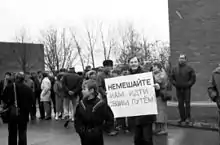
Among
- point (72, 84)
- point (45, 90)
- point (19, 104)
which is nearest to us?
point (19, 104)

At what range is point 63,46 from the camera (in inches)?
2221

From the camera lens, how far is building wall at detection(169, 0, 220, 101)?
44.4 feet

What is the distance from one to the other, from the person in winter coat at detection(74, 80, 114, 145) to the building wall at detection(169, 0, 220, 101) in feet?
31.8

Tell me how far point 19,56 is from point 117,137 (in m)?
44.9

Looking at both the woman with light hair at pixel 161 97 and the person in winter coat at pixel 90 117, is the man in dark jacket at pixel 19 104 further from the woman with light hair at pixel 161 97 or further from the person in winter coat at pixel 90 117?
the woman with light hair at pixel 161 97

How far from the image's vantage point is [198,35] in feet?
45.2

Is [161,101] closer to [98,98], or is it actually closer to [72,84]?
[98,98]

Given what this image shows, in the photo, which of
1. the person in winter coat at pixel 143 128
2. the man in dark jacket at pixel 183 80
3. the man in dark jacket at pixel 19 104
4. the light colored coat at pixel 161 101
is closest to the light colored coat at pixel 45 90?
the man in dark jacket at pixel 183 80

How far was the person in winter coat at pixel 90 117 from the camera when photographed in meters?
4.88

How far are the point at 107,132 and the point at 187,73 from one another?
Answer: 8.87ft

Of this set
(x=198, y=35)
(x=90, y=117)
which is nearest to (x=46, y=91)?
(x=198, y=35)

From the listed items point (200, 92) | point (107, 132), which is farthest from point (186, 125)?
point (200, 92)

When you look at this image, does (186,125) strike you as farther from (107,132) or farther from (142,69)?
(142,69)

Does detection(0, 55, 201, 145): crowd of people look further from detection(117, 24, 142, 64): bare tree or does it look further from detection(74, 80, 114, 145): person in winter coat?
detection(117, 24, 142, 64): bare tree
